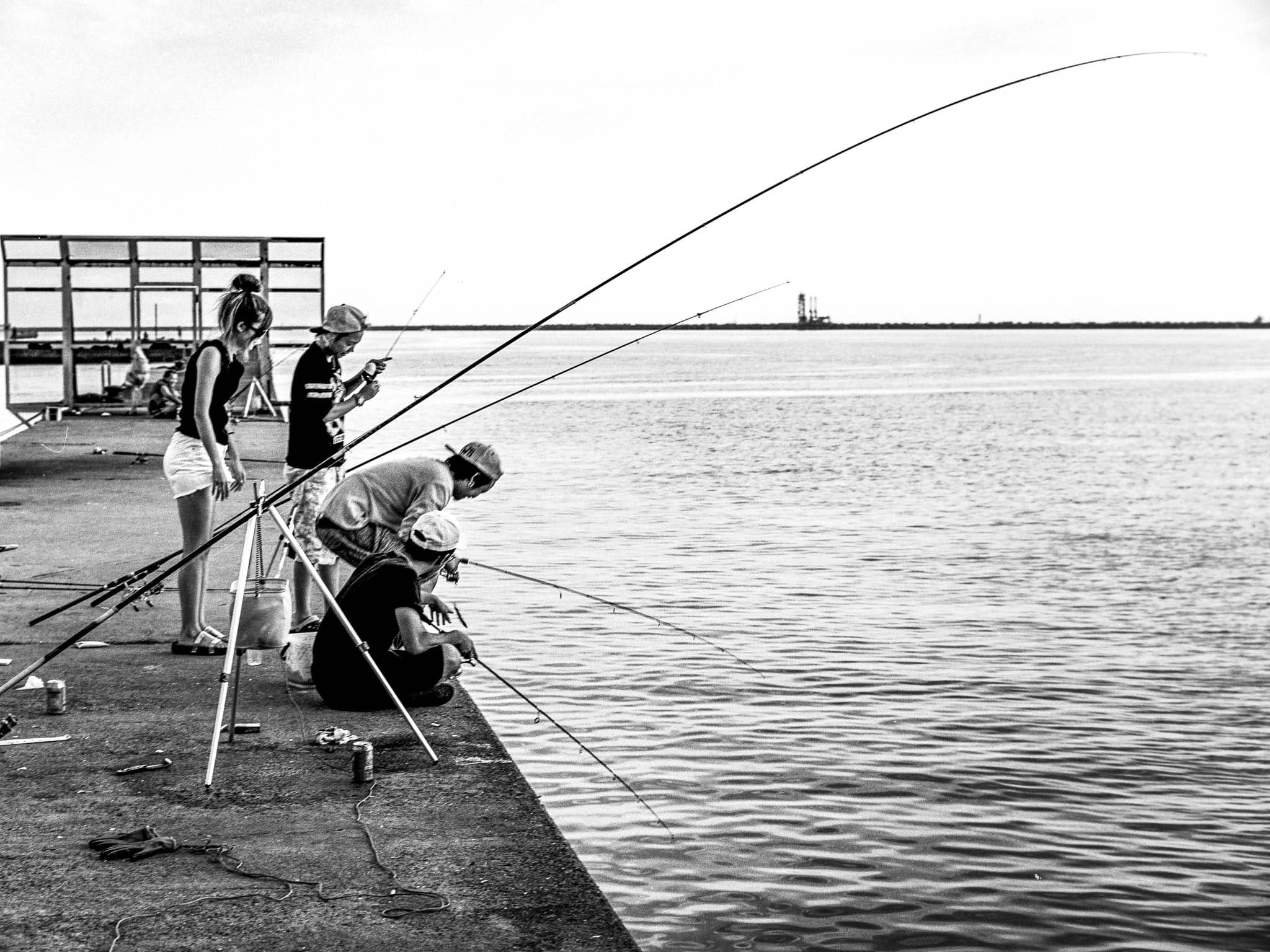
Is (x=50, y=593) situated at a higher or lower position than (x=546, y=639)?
higher

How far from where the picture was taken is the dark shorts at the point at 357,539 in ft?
19.8

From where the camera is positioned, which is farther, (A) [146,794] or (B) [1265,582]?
(B) [1265,582]

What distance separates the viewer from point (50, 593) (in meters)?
7.70

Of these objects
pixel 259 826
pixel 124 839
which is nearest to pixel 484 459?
pixel 259 826

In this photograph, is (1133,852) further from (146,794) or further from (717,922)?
(146,794)

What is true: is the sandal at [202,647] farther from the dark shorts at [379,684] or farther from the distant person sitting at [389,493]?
the dark shorts at [379,684]

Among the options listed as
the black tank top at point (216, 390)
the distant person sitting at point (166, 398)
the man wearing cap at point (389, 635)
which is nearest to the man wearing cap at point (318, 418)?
the black tank top at point (216, 390)

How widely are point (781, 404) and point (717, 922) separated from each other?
4772 cm

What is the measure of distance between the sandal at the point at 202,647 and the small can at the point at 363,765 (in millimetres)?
1858

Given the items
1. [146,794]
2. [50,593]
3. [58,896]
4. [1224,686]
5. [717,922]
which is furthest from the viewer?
[1224,686]

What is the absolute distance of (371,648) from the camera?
555 centimetres

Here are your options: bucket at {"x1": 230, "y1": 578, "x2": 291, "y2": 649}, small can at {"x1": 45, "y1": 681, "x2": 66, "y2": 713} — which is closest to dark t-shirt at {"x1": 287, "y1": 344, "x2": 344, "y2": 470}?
bucket at {"x1": 230, "y1": 578, "x2": 291, "y2": 649}

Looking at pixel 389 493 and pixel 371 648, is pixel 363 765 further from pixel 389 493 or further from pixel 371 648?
pixel 389 493

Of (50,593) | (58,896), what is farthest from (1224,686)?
(58,896)
